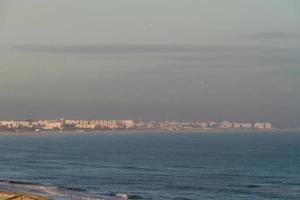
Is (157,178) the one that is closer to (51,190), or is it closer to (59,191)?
(51,190)

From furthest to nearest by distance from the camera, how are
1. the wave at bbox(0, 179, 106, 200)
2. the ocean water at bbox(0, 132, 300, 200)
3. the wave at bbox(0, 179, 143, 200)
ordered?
the ocean water at bbox(0, 132, 300, 200) < the wave at bbox(0, 179, 143, 200) < the wave at bbox(0, 179, 106, 200)

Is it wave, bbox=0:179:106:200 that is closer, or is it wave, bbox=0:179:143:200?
wave, bbox=0:179:106:200

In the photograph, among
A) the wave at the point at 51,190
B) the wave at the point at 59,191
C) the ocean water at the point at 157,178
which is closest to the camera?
the wave at the point at 51,190

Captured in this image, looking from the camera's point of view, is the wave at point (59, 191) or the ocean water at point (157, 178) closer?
the wave at point (59, 191)

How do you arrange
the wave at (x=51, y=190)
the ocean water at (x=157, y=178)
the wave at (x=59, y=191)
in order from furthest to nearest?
the ocean water at (x=157, y=178) → the wave at (x=59, y=191) → the wave at (x=51, y=190)

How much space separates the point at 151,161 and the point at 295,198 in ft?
231

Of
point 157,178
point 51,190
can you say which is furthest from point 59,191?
point 157,178

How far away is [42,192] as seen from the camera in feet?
284

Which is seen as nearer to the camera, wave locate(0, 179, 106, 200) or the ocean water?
wave locate(0, 179, 106, 200)

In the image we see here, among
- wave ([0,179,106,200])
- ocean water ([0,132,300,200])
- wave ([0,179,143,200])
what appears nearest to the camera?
wave ([0,179,106,200])

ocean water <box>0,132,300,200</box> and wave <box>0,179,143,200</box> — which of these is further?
ocean water <box>0,132,300,200</box>

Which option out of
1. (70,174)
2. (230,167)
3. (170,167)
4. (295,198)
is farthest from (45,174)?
(295,198)

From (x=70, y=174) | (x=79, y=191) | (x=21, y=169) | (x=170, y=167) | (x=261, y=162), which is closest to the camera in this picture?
(x=79, y=191)

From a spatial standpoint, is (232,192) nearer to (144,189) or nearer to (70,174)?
(144,189)
